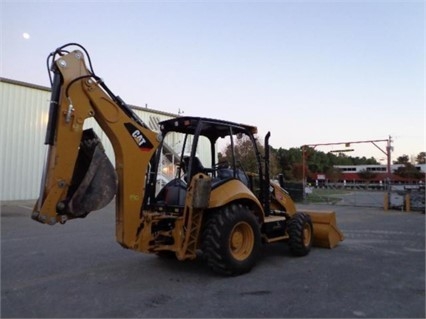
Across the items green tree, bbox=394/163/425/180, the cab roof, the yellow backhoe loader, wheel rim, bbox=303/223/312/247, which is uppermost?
green tree, bbox=394/163/425/180

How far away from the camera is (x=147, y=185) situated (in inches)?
253

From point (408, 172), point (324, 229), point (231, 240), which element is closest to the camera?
point (231, 240)

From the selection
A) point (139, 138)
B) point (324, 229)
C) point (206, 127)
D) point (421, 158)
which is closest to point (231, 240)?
point (206, 127)

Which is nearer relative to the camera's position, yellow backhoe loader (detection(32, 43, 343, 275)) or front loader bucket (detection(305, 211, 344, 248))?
→ yellow backhoe loader (detection(32, 43, 343, 275))

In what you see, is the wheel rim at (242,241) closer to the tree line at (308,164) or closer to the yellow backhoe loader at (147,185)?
the yellow backhoe loader at (147,185)

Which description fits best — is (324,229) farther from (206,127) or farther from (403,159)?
(403,159)

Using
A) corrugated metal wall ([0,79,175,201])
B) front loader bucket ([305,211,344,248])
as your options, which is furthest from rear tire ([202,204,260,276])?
corrugated metal wall ([0,79,175,201])

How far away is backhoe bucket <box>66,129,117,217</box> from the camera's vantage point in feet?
16.1

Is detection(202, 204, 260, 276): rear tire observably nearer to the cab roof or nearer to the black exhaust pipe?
the black exhaust pipe

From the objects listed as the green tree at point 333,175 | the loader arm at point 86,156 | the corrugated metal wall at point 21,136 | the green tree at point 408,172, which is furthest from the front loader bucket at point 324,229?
the green tree at point 333,175

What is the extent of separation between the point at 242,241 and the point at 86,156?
9.47 ft

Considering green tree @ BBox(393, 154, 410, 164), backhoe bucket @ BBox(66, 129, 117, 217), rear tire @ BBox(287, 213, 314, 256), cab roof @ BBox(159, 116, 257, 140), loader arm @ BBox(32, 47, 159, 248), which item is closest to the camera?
loader arm @ BBox(32, 47, 159, 248)

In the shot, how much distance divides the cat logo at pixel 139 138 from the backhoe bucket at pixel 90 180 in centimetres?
54

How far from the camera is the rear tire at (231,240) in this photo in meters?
5.72
